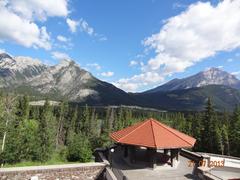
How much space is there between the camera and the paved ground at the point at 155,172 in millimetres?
15016

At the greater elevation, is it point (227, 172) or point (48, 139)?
point (227, 172)

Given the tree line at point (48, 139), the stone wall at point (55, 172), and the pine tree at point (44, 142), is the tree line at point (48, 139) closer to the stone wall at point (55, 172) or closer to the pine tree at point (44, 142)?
the pine tree at point (44, 142)

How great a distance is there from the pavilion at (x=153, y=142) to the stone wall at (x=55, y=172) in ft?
8.77

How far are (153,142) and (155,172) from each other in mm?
1881

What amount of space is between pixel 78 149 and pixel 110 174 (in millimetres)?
15539

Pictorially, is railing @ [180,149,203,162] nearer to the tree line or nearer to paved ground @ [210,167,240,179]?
paved ground @ [210,167,240,179]

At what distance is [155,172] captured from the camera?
16.0 metres

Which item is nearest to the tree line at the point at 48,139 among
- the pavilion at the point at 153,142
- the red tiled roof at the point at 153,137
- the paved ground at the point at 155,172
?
the pavilion at the point at 153,142

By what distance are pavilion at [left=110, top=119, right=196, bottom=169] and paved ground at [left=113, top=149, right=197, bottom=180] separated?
484 mm

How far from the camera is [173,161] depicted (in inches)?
680
